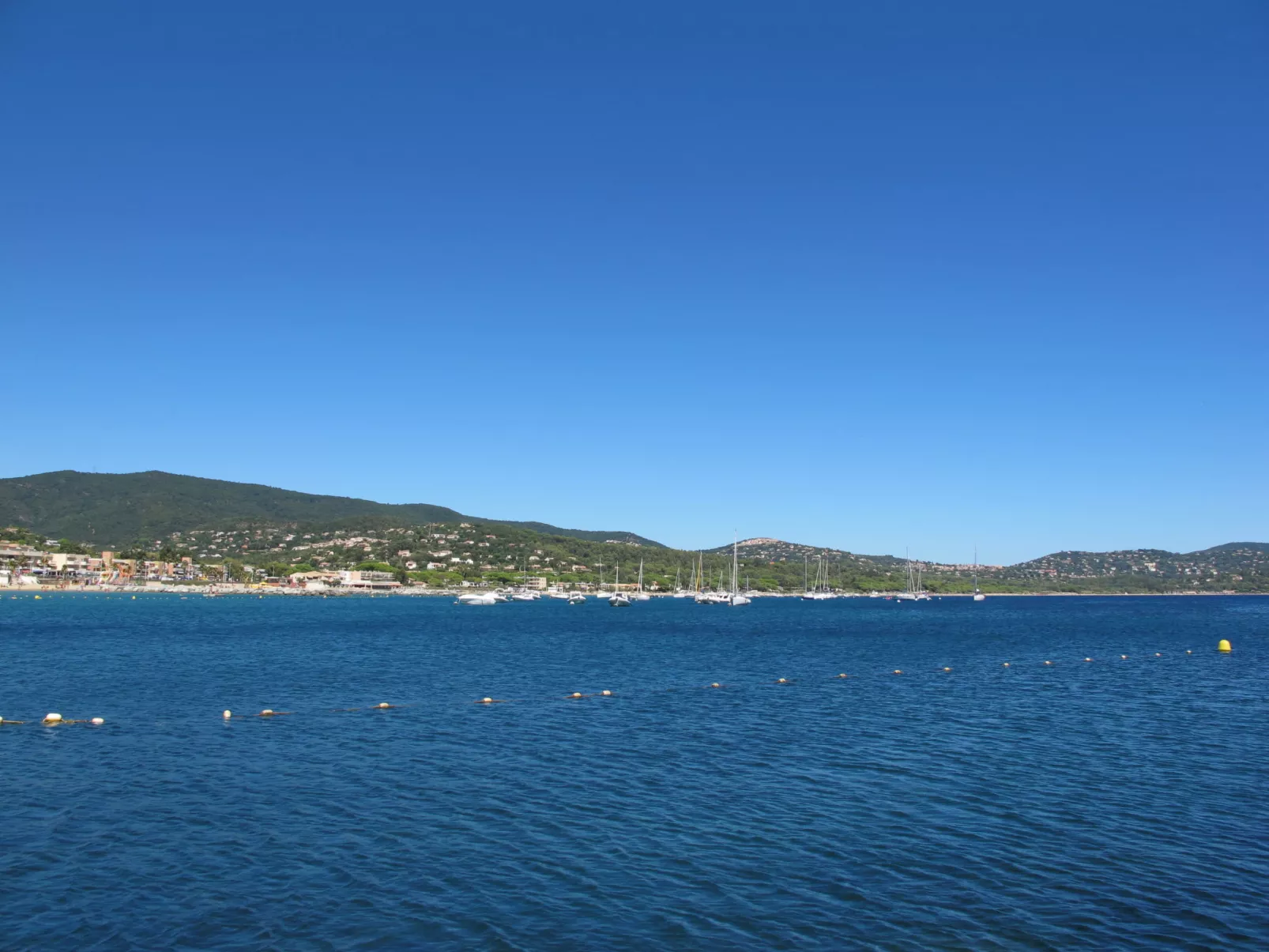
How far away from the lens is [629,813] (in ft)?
77.6

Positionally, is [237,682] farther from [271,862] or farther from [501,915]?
[501,915]

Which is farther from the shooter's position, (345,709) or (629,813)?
(345,709)

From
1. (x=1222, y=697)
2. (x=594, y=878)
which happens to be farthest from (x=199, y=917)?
(x=1222, y=697)

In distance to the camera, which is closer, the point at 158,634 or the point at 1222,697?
the point at 1222,697

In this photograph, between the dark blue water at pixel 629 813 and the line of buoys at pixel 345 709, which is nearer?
the dark blue water at pixel 629 813

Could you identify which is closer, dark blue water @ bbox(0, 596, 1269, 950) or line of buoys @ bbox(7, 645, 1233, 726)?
dark blue water @ bbox(0, 596, 1269, 950)

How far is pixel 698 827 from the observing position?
22297 mm

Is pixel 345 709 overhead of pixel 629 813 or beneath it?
overhead

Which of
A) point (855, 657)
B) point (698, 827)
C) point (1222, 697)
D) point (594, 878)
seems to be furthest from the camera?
point (855, 657)

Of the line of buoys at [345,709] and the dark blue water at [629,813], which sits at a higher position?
the line of buoys at [345,709]

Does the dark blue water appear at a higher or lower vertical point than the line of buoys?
lower

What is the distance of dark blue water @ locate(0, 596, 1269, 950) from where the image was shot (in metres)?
16.5

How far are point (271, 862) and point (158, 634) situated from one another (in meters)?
79.0

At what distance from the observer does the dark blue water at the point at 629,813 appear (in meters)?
16.5
